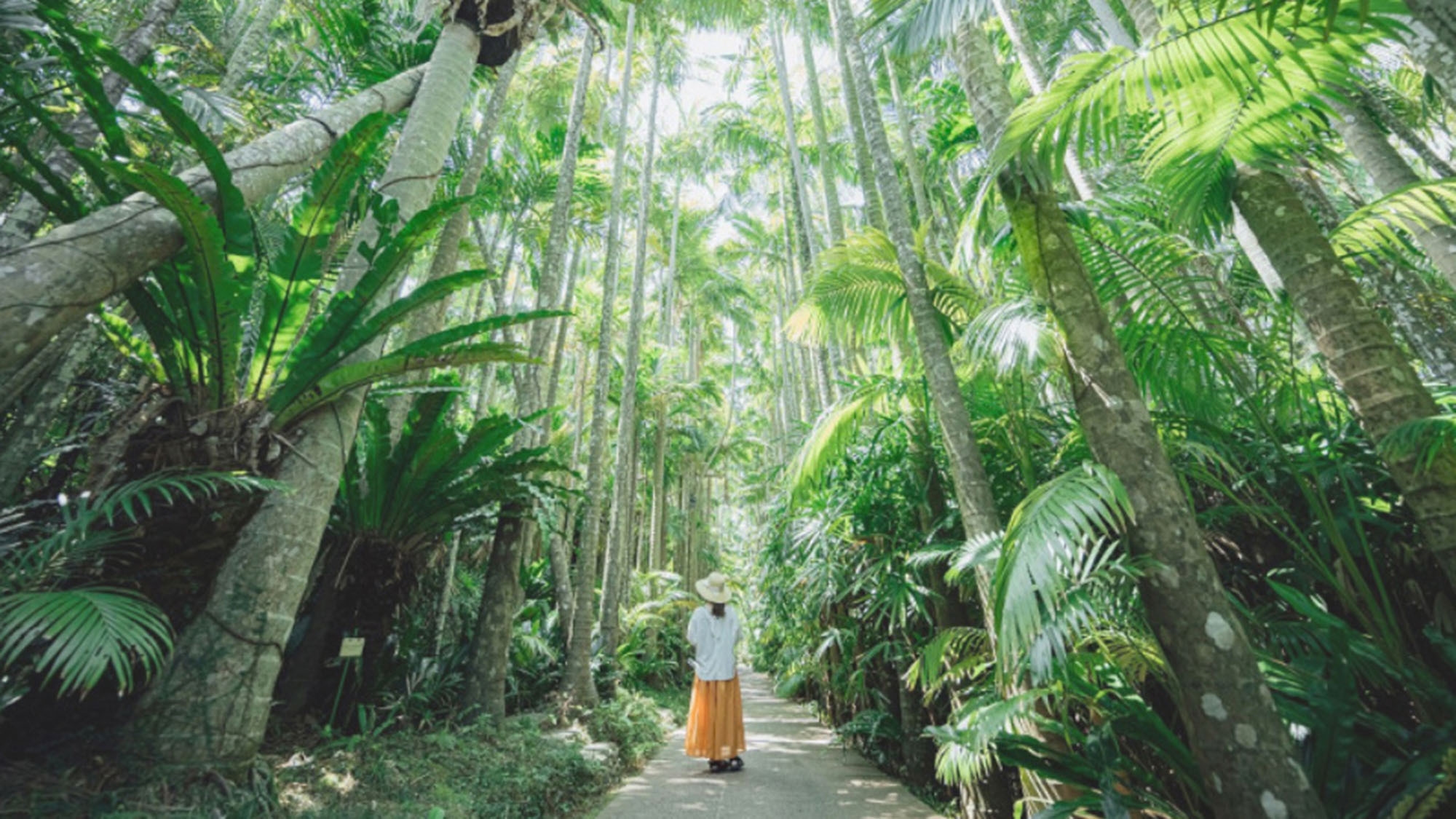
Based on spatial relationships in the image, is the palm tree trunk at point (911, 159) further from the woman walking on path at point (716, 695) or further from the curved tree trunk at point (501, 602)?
the woman walking on path at point (716, 695)

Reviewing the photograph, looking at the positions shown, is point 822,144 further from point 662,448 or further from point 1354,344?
point 662,448

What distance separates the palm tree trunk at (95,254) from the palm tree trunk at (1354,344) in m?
4.07

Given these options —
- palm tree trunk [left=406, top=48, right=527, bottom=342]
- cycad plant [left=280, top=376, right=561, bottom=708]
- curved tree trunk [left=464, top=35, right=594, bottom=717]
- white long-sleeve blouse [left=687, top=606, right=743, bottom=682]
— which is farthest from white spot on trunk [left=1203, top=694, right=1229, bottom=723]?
curved tree trunk [left=464, top=35, right=594, bottom=717]

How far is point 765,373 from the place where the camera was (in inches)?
790

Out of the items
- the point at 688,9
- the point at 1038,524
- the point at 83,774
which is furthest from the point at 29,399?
the point at 688,9

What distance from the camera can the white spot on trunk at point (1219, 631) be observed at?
65.7 inches

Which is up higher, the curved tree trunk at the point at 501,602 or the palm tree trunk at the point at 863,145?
the palm tree trunk at the point at 863,145

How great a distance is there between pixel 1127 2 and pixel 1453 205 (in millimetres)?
1712

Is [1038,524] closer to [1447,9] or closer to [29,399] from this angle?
[1447,9]

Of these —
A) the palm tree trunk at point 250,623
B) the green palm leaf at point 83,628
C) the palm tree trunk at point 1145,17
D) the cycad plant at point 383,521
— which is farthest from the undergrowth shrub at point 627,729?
the palm tree trunk at point 1145,17

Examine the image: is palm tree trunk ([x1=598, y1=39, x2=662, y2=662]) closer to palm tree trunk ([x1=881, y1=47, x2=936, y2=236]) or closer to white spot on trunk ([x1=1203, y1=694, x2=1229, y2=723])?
palm tree trunk ([x1=881, y1=47, x2=936, y2=236])

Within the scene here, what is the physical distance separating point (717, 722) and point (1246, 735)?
3.58 metres

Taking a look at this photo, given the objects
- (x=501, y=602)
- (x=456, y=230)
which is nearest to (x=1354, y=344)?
(x=456, y=230)

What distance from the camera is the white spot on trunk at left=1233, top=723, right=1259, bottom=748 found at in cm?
159
